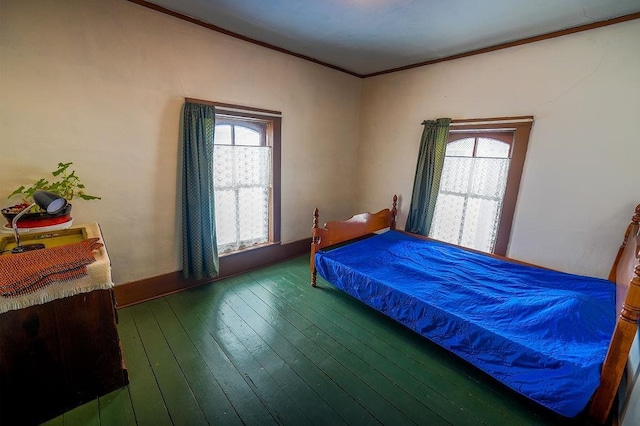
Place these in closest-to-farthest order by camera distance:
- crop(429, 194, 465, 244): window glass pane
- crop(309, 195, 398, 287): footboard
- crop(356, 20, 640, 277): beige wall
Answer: crop(356, 20, 640, 277): beige wall
crop(309, 195, 398, 287): footboard
crop(429, 194, 465, 244): window glass pane

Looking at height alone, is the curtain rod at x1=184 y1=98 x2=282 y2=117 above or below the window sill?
above

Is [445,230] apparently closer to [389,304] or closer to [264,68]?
[389,304]

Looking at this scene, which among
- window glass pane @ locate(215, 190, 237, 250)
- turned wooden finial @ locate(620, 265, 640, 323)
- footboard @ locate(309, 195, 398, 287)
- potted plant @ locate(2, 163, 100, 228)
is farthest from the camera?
window glass pane @ locate(215, 190, 237, 250)

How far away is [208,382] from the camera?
1700mm

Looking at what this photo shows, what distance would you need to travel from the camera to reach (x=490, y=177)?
9.55 ft

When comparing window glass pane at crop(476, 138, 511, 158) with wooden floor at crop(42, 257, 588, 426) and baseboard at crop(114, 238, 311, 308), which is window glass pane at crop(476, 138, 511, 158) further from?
baseboard at crop(114, 238, 311, 308)

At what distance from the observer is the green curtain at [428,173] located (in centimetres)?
310

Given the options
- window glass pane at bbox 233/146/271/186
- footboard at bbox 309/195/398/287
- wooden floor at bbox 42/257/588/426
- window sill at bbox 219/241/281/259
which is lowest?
wooden floor at bbox 42/257/588/426

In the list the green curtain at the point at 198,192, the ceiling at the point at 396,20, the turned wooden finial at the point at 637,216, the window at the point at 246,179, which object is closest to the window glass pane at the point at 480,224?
the turned wooden finial at the point at 637,216

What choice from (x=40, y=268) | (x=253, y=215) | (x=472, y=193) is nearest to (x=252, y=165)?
(x=253, y=215)

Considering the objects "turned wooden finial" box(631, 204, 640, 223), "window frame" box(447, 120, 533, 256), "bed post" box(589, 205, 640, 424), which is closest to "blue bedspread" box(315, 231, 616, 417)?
"bed post" box(589, 205, 640, 424)

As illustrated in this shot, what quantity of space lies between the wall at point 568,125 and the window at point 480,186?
109mm

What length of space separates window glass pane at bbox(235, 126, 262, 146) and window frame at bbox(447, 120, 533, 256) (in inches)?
90.9

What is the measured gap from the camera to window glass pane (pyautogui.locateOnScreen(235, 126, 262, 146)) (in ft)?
9.80
